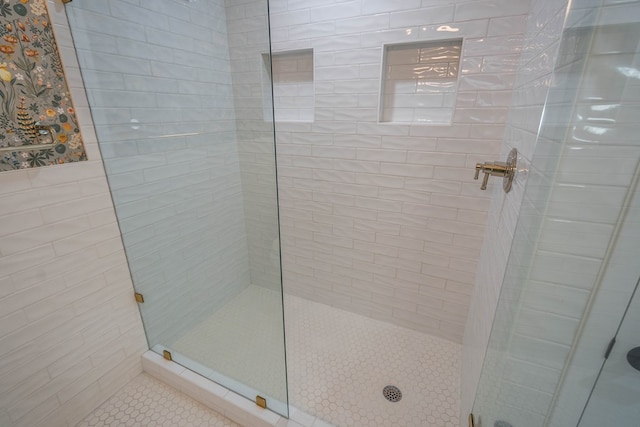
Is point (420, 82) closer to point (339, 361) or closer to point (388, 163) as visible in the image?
point (388, 163)

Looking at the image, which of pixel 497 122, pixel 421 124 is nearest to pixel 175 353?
pixel 421 124

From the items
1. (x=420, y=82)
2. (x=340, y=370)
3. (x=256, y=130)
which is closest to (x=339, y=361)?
(x=340, y=370)

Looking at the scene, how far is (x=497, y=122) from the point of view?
141 centimetres

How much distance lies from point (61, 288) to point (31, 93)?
0.84 metres

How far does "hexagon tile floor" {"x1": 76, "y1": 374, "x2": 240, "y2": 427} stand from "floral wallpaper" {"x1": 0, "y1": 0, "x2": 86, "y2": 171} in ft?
4.24

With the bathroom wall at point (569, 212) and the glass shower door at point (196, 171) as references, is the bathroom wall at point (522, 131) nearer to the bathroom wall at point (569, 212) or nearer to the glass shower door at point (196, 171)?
the bathroom wall at point (569, 212)

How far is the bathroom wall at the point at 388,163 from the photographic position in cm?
139

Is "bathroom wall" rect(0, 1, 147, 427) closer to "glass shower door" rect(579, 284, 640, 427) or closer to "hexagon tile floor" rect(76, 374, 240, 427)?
"hexagon tile floor" rect(76, 374, 240, 427)

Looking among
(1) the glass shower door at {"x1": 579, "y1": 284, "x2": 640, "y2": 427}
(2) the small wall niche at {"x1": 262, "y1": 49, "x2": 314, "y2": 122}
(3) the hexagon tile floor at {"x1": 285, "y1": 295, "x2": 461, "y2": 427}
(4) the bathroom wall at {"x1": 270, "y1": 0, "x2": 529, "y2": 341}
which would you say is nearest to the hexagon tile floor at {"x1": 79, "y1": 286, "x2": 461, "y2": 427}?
(3) the hexagon tile floor at {"x1": 285, "y1": 295, "x2": 461, "y2": 427}

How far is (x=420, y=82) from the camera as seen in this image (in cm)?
161

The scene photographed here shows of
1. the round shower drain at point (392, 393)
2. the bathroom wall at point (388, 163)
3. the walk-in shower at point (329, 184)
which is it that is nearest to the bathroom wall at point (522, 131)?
the walk-in shower at point (329, 184)

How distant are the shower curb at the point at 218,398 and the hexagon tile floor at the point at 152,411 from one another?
0.03 m

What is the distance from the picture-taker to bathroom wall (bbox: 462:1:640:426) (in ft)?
1.54

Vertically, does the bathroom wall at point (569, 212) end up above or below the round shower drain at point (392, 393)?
above
